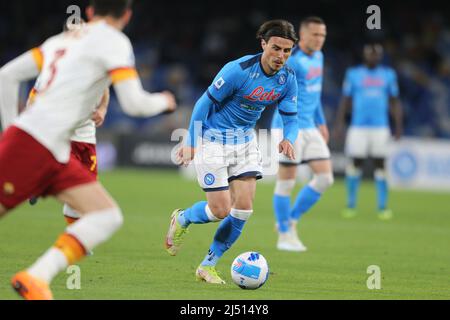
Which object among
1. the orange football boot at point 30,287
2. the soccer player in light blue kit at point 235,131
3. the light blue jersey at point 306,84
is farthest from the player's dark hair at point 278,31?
the orange football boot at point 30,287

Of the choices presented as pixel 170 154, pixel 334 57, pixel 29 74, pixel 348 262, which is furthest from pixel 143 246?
pixel 334 57

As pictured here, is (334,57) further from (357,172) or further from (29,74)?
(29,74)

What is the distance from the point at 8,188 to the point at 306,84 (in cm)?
569

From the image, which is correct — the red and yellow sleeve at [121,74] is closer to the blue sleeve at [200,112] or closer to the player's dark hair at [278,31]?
the blue sleeve at [200,112]

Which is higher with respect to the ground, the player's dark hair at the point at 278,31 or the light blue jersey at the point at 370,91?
the player's dark hair at the point at 278,31

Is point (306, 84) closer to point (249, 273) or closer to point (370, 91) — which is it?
point (249, 273)

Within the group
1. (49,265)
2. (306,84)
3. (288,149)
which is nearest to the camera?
(49,265)

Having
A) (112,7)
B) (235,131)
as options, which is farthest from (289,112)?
(112,7)

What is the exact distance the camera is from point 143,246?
33.0ft

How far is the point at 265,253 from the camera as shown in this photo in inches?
389

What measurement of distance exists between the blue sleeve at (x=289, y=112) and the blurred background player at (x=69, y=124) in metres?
2.72

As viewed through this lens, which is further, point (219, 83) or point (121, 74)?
point (219, 83)

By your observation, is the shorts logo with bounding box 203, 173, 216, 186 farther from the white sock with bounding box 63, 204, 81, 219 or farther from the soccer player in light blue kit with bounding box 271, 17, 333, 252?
the soccer player in light blue kit with bounding box 271, 17, 333, 252

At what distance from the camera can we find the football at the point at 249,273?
716cm
